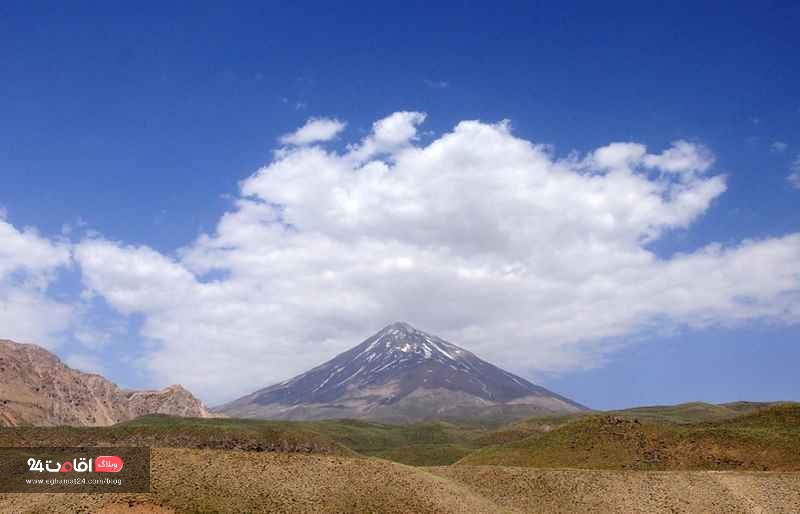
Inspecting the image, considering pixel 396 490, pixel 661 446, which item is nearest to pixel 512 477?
pixel 396 490

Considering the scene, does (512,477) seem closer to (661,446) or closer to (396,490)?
(396,490)

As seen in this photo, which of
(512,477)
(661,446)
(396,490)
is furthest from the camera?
(661,446)

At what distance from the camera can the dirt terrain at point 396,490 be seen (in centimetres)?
5956

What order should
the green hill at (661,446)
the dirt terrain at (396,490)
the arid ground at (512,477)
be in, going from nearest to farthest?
1. the dirt terrain at (396,490)
2. the arid ground at (512,477)
3. the green hill at (661,446)

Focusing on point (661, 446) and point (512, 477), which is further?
point (661, 446)

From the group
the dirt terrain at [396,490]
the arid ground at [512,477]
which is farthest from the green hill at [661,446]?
the dirt terrain at [396,490]

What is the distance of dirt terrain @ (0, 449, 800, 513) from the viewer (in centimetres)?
5956

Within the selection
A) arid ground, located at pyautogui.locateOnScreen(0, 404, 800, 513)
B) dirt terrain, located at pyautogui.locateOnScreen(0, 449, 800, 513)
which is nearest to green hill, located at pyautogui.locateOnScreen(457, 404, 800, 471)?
arid ground, located at pyautogui.locateOnScreen(0, 404, 800, 513)

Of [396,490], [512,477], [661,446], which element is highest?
Answer: [396,490]

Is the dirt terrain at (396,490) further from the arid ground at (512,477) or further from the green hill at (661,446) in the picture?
the green hill at (661,446)

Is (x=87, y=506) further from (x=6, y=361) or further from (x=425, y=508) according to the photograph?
(x=6, y=361)

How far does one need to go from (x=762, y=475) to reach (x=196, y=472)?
219 ft

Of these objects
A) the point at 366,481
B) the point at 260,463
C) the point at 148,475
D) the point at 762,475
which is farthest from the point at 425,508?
the point at 762,475

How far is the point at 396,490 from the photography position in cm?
7050
